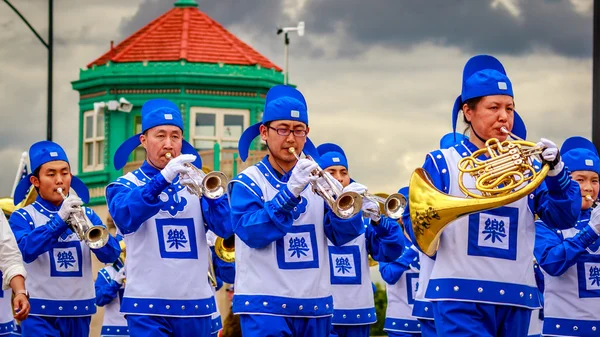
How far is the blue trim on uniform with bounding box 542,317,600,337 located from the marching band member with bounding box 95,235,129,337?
560cm

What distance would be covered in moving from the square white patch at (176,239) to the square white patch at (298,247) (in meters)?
1.27

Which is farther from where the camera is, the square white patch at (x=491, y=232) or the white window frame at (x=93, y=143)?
the white window frame at (x=93, y=143)

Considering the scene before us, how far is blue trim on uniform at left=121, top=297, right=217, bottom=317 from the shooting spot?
9750 mm

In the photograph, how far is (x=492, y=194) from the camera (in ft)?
26.4

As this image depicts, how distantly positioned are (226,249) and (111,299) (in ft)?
12.2

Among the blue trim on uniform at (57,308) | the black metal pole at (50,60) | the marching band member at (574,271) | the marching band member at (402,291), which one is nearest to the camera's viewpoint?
the marching band member at (574,271)

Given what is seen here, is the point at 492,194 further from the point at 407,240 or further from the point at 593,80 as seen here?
the point at 407,240

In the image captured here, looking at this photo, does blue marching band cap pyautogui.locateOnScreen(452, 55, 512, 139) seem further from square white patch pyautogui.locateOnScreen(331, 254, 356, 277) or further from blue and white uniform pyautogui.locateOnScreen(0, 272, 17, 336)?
blue and white uniform pyautogui.locateOnScreen(0, 272, 17, 336)

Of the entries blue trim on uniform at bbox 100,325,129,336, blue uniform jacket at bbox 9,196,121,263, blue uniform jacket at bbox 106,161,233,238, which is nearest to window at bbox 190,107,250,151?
blue trim on uniform at bbox 100,325,129,336

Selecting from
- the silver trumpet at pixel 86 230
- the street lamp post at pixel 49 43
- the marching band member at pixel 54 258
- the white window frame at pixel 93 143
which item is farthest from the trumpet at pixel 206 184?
the white window frame at pixel 93 143

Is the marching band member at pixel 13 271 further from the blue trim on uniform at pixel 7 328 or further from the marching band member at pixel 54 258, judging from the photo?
the marching band member at pixel 54 258

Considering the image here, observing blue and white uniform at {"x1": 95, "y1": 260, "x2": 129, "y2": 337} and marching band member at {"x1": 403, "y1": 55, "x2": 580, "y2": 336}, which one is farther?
blue and white uniform at {"x1": 95, "y1": 260, "x2": 129, "y2": 337}

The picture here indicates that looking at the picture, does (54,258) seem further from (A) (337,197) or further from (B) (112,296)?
(A) (337,197)

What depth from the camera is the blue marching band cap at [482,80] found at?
8.49 meters
